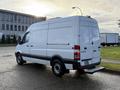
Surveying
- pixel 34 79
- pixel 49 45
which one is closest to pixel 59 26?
pixel 49 45

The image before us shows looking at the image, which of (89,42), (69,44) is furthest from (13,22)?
(69,44)

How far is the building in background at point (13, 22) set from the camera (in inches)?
3312

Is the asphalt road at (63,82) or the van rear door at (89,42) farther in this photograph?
the van rear door at (89,42)

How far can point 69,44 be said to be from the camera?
399 inches

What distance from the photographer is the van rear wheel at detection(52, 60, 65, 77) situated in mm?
10562

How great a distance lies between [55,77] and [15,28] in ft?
267

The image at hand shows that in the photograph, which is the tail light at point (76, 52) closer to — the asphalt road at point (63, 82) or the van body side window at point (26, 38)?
the asphalt road at point (63, 82)

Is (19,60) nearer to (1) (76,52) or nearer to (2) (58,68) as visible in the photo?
(2) (58,68)

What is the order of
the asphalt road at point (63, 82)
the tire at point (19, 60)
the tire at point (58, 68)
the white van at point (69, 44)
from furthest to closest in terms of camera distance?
1. the tire at point (19, 60)
2. the tire at point (58, 68)
3. the white van at point (69, 44)
4. the asphalt road at point (63, 82)

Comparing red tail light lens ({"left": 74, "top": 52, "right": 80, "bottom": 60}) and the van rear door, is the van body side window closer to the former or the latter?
the van rear door

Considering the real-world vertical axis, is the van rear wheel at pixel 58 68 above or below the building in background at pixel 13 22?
below

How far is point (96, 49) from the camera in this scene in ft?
36.1

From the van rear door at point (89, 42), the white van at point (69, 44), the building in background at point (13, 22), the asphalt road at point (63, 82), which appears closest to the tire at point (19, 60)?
the white van at point (69, 44)

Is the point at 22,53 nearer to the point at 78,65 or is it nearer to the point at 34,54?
the point at 34,54
